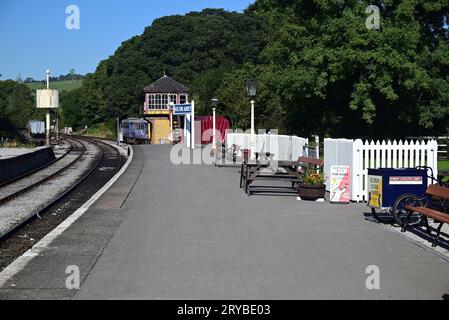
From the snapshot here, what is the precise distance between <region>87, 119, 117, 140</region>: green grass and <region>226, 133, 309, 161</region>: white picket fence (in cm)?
6226

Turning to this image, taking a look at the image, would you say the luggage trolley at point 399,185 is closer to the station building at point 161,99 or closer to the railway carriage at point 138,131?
the railway carriage at point 138,131

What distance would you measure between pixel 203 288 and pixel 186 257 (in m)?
1.65

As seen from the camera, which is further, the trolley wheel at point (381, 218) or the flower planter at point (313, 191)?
the flower planter at point (313, 191)

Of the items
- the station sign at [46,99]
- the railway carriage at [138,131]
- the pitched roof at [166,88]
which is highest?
the pitched roof at [166,88]

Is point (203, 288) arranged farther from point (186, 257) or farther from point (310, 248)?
point (310, 248)

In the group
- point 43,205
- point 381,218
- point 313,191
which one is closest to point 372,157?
point 313,191

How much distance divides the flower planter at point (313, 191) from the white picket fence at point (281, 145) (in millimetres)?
6161

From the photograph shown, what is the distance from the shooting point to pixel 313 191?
14.5 metres

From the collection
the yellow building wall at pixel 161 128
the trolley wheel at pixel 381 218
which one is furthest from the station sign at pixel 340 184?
the yellow building wall at pixel 161 128

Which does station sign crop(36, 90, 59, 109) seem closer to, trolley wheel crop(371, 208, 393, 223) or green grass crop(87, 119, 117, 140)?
green grass crop(87, 119, 117, 140)

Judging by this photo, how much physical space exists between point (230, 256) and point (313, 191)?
6564 mm

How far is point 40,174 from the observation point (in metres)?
28.6

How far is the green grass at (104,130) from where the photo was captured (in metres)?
96.4

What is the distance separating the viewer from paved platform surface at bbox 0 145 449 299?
21.5 feet
